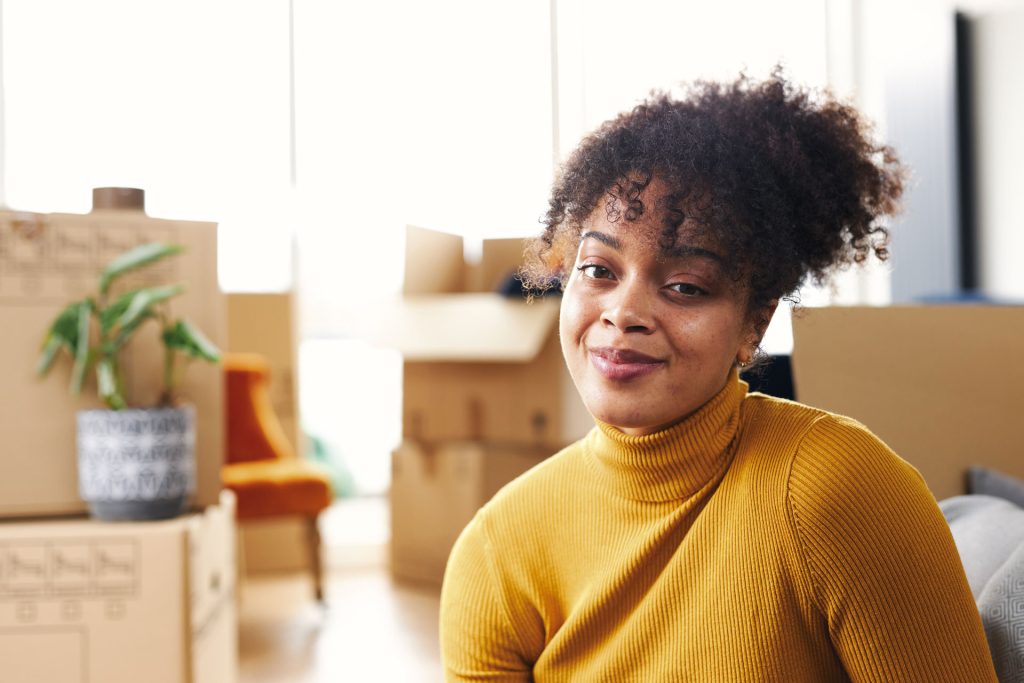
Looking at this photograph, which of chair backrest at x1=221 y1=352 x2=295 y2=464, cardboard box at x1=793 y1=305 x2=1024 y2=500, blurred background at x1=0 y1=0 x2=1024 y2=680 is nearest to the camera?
cardboard box at x1=793 y1=305 x2=1024 y2=500

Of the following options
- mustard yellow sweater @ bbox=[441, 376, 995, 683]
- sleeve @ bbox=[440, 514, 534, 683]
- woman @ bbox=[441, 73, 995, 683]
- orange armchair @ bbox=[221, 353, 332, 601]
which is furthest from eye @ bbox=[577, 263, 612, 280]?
orange armchair @ bbox=[221, 353, 332, 601]

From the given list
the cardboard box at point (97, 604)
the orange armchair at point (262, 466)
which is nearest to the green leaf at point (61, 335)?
the cardboard box at point (97, 604)

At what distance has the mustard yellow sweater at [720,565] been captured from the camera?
67 cm

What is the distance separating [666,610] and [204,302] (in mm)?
1196

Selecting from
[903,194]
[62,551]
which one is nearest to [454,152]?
[62,551]

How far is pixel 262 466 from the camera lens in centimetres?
319

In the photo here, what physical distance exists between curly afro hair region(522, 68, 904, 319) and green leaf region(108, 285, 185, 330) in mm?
917

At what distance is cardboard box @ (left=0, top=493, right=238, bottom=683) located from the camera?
4.89ft

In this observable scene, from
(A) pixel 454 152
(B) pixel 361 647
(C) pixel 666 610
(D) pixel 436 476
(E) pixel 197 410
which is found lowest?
(B) pixel 361 647

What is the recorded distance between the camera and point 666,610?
2.45ft

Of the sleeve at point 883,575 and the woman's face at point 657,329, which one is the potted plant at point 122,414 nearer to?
the woman's face at point 657,329

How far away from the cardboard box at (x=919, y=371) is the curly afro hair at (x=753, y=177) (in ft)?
0.87

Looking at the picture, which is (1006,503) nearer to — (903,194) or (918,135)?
(903,194)

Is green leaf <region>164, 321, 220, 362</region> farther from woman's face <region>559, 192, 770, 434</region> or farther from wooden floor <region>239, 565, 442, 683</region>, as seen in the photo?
wooden floor <region>239, 565, 442, 683</region>
